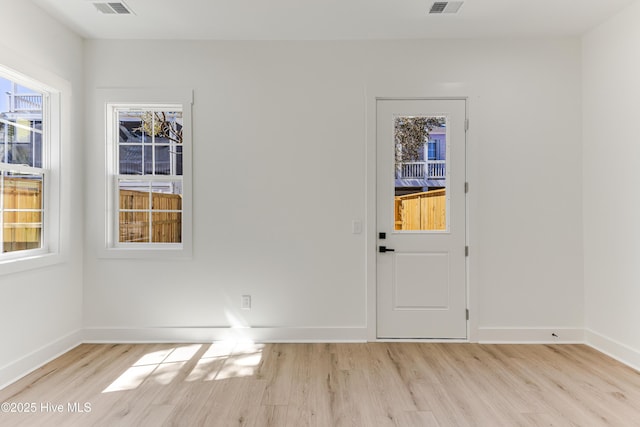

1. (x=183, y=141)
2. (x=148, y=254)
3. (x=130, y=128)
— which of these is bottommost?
(x=148, y=254)

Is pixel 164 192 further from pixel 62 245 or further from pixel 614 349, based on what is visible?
pixel 614 349

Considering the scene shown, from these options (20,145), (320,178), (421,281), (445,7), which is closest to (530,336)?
(421,281)

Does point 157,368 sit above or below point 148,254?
below

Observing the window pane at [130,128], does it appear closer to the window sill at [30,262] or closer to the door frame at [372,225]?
the window sill at [30,262]

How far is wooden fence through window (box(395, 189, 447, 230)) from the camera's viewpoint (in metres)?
3.63

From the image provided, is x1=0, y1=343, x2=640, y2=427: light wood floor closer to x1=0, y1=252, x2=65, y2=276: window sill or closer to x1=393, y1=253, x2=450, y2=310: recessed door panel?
x1=393, y1=253, x2=450, y2=310: recessed door panel

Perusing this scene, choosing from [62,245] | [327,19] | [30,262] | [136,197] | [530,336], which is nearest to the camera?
[30,262]

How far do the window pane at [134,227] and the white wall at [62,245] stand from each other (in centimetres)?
35

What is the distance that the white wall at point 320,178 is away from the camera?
11.8 ft


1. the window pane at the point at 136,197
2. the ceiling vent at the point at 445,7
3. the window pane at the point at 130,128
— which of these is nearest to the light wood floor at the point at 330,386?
the window pane at the point at 136,197

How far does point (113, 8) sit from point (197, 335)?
9.23ft

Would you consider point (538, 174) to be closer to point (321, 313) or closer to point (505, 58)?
point (505, 58)

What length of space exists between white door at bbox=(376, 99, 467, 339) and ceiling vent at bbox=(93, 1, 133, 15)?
2237 mm

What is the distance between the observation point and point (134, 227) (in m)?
3.69
